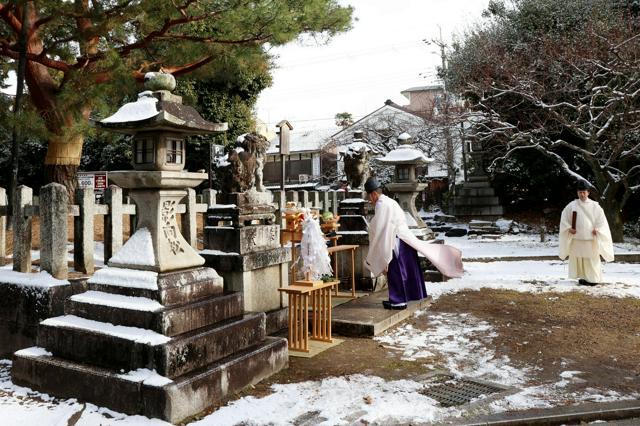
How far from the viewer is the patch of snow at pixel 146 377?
3635 millimetres

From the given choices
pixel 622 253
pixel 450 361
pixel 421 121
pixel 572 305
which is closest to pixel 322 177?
pixel 421 121

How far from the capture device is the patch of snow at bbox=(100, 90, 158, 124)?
4207mm

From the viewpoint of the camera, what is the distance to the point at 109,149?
70.9 ft

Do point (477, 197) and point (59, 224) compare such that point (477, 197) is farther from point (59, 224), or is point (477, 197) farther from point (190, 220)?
point (59, 224)

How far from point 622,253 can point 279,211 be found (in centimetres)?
916

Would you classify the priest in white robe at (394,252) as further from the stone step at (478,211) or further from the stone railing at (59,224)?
the stone step at (478,211)

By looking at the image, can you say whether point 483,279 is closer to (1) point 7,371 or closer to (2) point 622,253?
(2) point 622,253

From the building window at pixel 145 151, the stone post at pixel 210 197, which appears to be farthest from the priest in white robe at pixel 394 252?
the building window at pixel 145 151

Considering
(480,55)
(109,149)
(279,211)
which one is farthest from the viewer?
(109,149)

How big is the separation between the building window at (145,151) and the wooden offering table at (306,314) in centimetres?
203

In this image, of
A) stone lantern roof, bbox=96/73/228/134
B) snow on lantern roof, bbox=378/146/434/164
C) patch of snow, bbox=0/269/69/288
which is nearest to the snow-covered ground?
patch of snow, bbox=0/269/69/288

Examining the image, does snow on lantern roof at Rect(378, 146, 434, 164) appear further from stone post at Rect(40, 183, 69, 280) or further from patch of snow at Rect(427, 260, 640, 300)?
stone post at Rect(40, 183, 69, 280)

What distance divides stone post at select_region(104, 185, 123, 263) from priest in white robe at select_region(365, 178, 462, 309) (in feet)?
11.1

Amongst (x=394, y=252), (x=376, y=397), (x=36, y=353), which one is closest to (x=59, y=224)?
(x=36, y=353)
